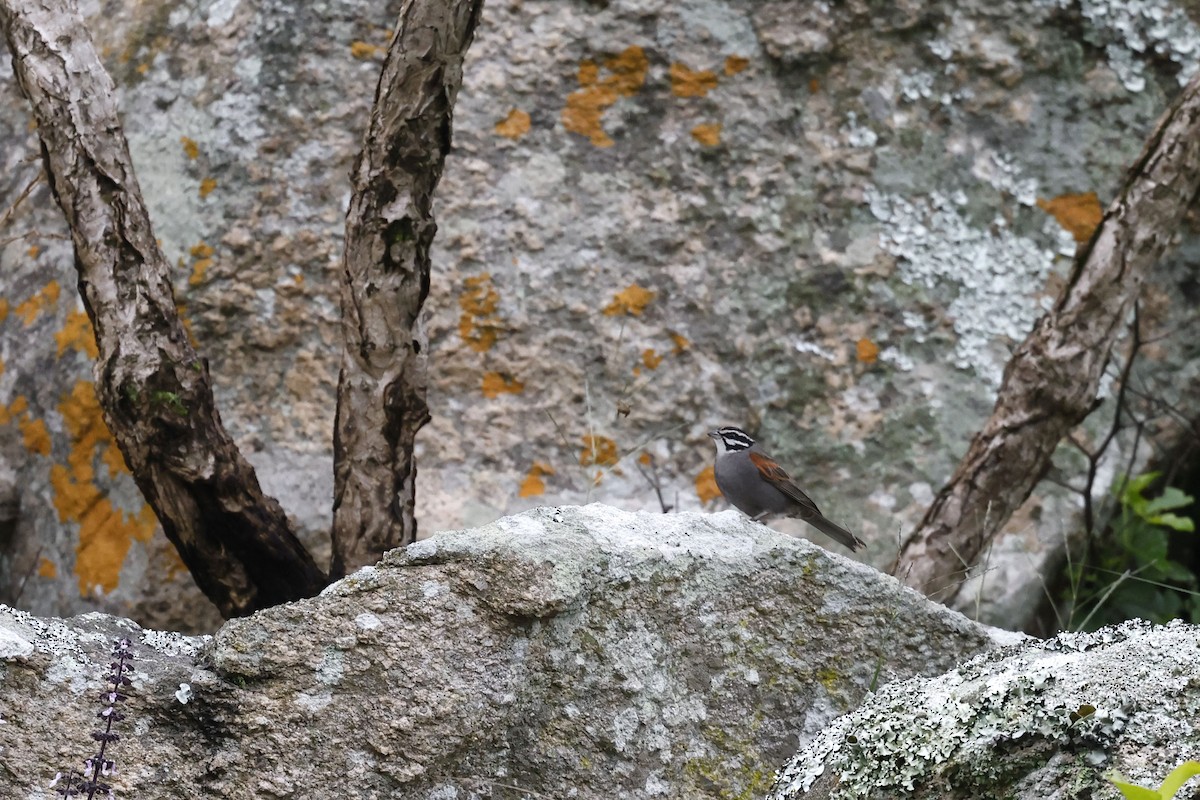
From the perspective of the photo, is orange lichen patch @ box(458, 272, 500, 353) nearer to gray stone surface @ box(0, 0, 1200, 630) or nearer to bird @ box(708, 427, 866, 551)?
gray stone surface @ box(0, 0, 1200, 630)

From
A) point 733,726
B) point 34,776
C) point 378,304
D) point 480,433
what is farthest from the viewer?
point 480,433

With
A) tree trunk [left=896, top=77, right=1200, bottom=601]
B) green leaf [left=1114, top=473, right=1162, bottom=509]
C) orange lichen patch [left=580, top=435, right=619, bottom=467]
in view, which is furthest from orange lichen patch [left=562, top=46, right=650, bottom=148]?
green leaf [left=1114, top=473, right=1162, bottom=509]

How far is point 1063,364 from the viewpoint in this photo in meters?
4.15

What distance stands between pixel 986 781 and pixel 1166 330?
11.5 feet

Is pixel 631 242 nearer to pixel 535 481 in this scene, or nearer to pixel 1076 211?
pixel 535 481

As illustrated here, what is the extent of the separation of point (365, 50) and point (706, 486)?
201 centimetres

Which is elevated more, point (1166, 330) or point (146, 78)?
→ point (146, 78)

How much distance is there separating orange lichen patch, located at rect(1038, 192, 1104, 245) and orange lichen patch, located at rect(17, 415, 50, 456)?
3671 mm

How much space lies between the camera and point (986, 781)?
2.14m

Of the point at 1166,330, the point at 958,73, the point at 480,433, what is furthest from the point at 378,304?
the point at 1166,330

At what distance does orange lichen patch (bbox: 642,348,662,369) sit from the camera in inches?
190

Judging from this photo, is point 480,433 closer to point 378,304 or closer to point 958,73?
point 378,304

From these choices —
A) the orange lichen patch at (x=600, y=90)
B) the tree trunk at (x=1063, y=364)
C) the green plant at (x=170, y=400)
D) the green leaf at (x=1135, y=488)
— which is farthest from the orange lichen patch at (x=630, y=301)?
the green leaf at (x=1135, y=488)

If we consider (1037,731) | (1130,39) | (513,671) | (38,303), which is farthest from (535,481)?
(1130,39)
